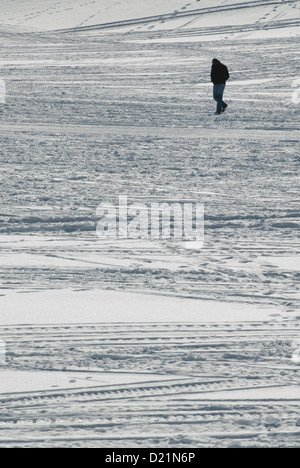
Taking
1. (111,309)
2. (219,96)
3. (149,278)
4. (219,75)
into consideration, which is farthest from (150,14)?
(111,309)

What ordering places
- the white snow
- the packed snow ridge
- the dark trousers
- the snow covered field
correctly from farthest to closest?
the packed snow ridge
the dark trousers
the white snow
the snow covered field

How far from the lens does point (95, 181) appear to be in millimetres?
8391

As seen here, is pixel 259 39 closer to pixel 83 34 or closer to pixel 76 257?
pixel 83 34

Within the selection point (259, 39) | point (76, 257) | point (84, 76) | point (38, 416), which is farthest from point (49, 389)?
point (259, 39)

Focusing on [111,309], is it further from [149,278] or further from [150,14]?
[150,14]

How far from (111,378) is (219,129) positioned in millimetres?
7381

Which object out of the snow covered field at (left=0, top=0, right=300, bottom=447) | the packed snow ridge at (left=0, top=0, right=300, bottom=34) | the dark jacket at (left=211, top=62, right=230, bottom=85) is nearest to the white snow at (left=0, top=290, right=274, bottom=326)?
the snow covered field at (left=0, top=0, right=300, bottom=447)

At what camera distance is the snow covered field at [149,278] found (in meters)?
3.97

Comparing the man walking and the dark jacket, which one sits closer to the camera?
the man walking

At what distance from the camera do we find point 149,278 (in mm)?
5750

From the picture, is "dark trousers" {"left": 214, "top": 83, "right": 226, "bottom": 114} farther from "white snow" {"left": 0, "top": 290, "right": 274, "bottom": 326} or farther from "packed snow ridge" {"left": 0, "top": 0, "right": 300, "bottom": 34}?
"packed snow ridge" {"left": 0, "top": 0, "right": 300, "bottom": 34}

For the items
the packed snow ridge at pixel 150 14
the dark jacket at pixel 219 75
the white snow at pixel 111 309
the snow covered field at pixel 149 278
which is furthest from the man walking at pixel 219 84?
the packed snow ridge at pixel 150 14

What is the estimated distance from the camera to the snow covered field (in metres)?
3.97

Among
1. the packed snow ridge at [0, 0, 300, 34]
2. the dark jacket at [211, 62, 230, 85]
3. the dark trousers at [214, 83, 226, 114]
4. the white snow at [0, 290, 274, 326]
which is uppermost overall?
the packed snow ridge at [0, 0, 300, 34]
